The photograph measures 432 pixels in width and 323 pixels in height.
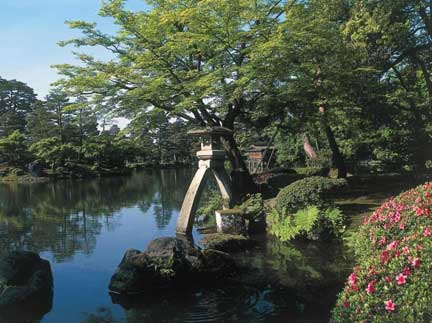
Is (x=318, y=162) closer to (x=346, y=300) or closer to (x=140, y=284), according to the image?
(x=140, y=284)

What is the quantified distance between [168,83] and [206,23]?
265 cm

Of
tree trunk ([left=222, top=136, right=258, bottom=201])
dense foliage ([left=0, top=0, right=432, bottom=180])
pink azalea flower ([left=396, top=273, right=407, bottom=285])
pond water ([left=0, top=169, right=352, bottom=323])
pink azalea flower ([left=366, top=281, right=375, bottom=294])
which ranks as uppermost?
dense foliage ([left=0, top=0, right=432, bottom=180])

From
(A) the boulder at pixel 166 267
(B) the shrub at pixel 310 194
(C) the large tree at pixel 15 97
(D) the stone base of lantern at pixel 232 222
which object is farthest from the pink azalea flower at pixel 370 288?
(C) the large tree at pixel 15 97

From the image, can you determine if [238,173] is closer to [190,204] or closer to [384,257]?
[190,204]

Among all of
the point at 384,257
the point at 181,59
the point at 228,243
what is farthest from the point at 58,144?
the point at 384,257

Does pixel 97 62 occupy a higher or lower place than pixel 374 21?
lower

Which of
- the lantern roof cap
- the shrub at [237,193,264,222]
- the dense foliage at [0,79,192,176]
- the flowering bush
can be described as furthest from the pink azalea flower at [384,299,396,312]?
the dense foliage at [0,79,192,176]

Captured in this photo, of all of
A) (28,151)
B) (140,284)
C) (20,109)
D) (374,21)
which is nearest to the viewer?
(140,284)

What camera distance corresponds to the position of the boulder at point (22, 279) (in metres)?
6.13

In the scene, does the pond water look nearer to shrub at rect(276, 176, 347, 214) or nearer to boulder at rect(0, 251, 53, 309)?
boulder at rect(0, 251, 53, 309)

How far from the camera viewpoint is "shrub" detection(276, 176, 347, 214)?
382 inches

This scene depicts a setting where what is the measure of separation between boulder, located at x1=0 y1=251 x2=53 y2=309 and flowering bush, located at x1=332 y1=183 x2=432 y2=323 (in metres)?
5.15

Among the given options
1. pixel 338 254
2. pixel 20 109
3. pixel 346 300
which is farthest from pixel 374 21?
pixel 20 109

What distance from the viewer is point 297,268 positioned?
7.57 m
